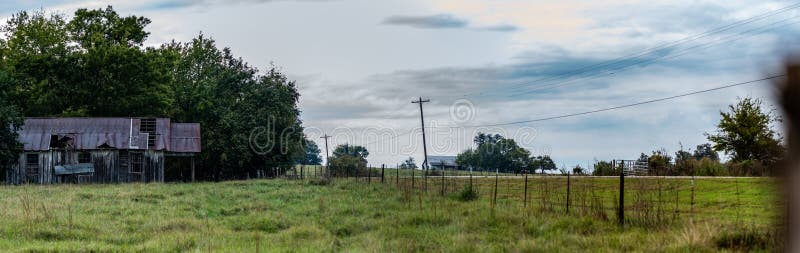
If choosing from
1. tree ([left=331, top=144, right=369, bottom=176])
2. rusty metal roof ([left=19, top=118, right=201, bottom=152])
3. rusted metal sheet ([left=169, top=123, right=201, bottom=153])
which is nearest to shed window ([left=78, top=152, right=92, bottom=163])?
rusty metal roof ([left=19, top=118, right=201, bottom=152])

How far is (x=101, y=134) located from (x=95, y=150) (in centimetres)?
156

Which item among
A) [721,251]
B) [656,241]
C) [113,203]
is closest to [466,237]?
[656,241]

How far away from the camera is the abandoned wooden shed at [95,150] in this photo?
47.8 meters

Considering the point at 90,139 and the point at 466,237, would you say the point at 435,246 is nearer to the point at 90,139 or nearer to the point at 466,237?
the point at 466,237

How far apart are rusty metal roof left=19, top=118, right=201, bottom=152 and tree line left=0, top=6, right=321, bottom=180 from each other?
532cm

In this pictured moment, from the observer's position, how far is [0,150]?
45.8 m

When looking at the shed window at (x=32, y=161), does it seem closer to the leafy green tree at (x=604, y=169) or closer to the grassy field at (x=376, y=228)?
the grassy field at (x=376, y=228)

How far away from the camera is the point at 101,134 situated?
50.0 metres

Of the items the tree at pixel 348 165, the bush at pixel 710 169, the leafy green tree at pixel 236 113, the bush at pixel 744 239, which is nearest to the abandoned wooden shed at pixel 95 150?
the leafy green tree at pixel 236 113

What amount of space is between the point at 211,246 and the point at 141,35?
52133 mm

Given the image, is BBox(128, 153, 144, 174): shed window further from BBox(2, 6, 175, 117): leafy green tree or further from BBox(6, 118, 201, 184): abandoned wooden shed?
BBox(2, 6, 175, 117): leafy green tree

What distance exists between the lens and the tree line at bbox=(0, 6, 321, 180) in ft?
188

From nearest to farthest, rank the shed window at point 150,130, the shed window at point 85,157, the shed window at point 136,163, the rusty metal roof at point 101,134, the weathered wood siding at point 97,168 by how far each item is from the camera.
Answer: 1. the weathered wood siding at point 97,168
2. the rusty metal roof at point 101,134
3. the shed window at point 85,157
4. the shed window at point 136,163
5. the shed window at point 150,130

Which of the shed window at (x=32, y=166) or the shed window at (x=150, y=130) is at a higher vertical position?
the shed window at (x=150, y=130)
